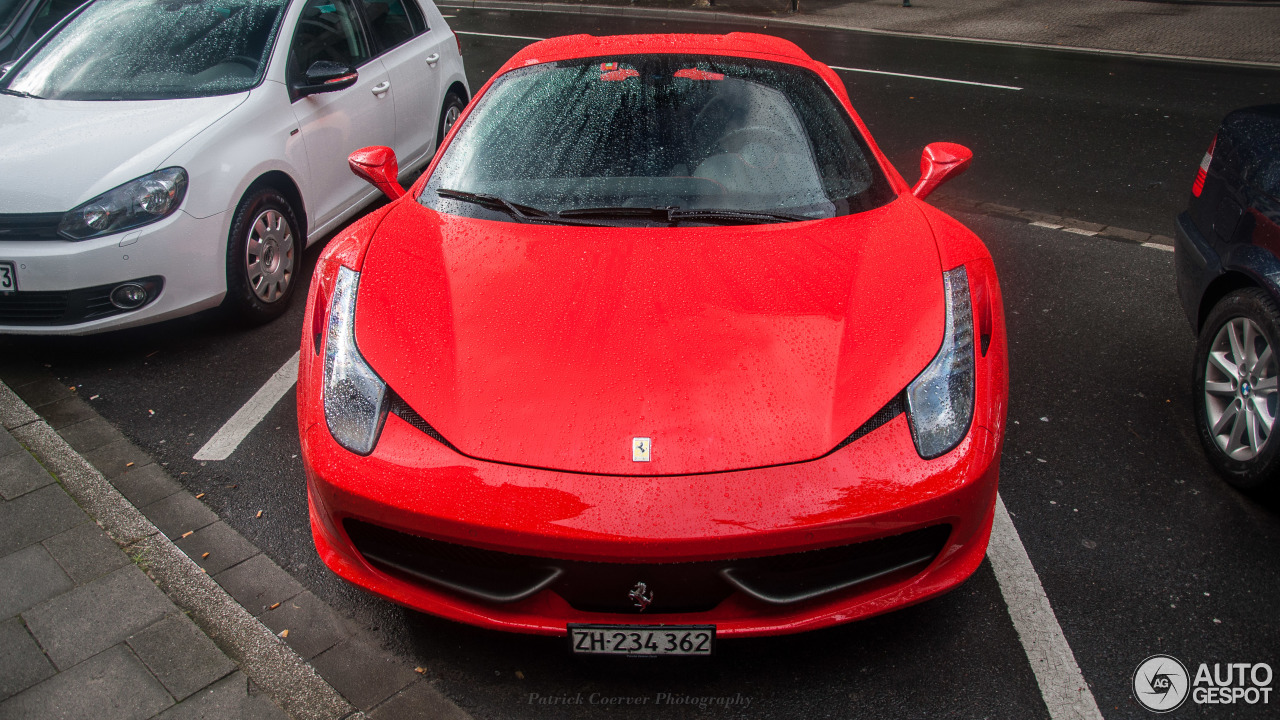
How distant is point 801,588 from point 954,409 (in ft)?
1.99

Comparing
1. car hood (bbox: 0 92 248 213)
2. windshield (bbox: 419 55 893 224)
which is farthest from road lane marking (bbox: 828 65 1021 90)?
car hood (bbox: 0 92 248 213)

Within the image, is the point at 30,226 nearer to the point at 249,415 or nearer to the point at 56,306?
the point at 56,306

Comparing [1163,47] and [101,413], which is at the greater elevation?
[101,413]

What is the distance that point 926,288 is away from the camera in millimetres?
2756

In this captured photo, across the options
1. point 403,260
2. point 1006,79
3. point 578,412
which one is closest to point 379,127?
point 403,260

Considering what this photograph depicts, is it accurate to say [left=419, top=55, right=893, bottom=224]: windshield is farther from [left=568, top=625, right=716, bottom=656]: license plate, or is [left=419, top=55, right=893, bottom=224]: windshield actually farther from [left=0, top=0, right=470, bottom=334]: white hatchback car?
[left=0, top=0, right=470, bottom=334]: white hatchback car

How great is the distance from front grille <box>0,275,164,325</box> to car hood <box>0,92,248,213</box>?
358 mm

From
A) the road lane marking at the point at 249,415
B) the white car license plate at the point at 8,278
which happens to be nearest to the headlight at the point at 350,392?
the road lane marking at the point at 249,415

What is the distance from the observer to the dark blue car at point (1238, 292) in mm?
3188

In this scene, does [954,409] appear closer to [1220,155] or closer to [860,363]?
[860,363]

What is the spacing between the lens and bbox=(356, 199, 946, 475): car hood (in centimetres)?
229

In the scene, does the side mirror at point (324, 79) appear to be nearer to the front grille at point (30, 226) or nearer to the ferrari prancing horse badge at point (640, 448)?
the front grille at point (30, 226)

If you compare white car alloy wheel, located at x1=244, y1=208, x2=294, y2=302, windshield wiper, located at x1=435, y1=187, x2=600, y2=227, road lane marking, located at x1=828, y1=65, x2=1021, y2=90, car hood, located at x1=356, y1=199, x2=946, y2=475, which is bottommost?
road lane marking, located at x1=828, y1=65, x2=1021, y2=90

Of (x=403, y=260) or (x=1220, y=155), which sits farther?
(x=1220, y=155)
